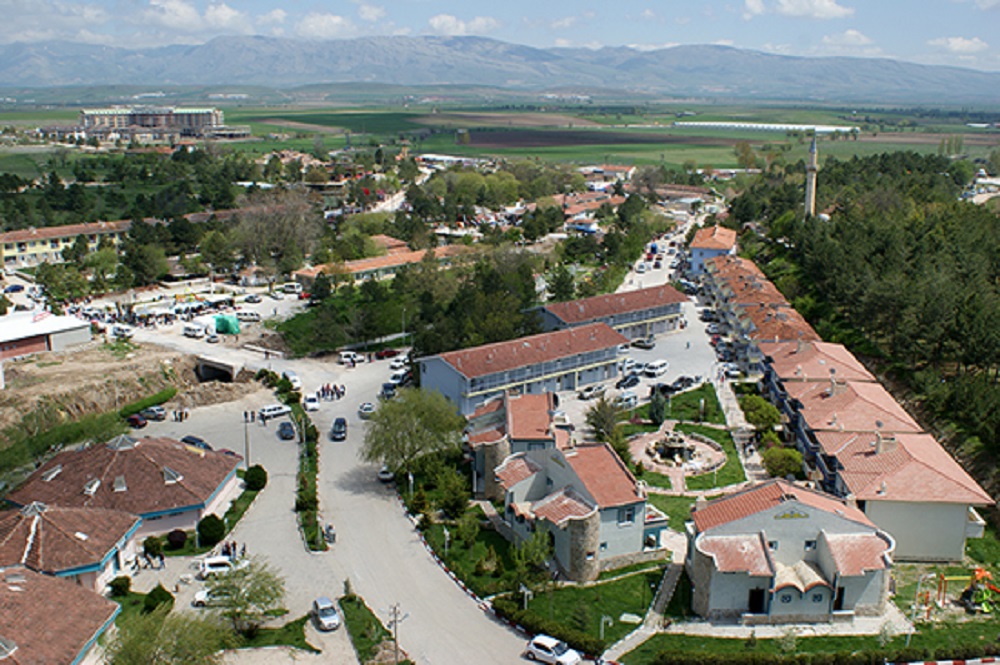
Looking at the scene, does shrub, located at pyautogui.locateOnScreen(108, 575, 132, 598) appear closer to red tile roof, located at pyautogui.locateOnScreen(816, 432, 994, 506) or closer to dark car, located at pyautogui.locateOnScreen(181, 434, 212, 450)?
dark car, located at pyautogui.locateOnScreen(181, 434, 212, 450)

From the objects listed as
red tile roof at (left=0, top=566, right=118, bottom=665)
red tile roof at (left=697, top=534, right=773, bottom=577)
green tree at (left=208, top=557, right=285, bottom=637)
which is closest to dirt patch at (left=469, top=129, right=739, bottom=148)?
red tile roof at (left=697, top=534, right=773, bottom=577)

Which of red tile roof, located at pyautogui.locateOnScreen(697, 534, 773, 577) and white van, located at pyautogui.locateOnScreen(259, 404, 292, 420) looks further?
white van, located at pyautogui.locateOnScreen(259, 404, 292, 420)

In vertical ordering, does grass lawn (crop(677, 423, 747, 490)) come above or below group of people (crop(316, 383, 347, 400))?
below

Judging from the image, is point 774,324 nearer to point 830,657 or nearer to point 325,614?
point 830,657

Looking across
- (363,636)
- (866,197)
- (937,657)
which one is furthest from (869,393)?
(866,197)

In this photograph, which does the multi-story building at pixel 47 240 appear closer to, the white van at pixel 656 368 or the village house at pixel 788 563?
the white van at pixel 656 368

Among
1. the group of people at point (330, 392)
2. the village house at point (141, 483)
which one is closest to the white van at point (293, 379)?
the group of people at point (330, 392)
